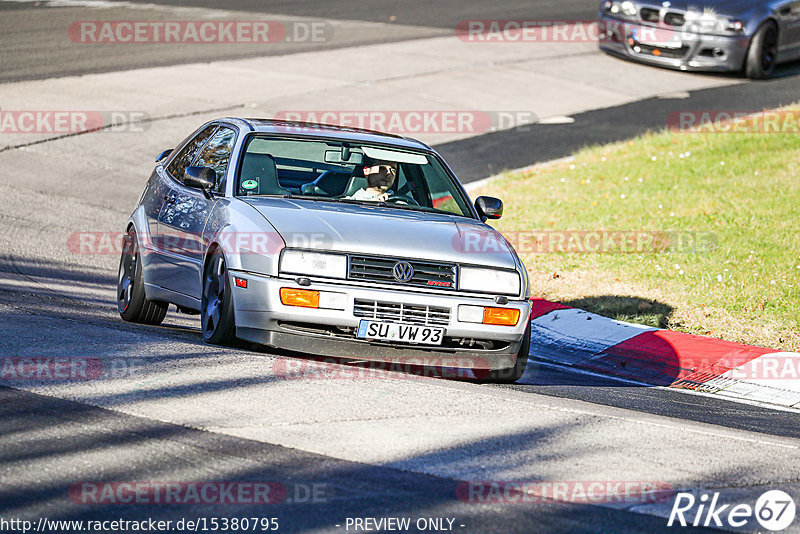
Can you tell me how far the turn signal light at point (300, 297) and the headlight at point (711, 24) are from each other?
14.3 m

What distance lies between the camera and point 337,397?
618cm

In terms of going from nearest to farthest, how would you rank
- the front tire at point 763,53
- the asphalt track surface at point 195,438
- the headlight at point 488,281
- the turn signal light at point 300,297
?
the asphalt track surface at point 195,438, the turn signal light at point 300,297, the headlight at point 488,281, the front tire at point 763,53

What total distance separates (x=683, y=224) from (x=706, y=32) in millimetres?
8384

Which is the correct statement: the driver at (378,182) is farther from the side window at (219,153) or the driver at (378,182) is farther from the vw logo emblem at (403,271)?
the vw logo emblem at (403,271)

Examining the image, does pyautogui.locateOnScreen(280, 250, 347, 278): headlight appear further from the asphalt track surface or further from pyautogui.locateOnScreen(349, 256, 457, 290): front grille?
the asphalt track surface

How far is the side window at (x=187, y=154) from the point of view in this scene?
351 inches

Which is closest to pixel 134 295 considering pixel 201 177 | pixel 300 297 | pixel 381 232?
pixel 201 177

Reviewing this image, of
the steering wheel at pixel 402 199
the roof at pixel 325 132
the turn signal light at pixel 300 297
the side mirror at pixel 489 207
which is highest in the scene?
the roof at pixel 325 132

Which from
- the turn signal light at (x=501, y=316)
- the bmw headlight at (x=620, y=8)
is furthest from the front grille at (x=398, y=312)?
the bmw headlight at (x=620, y=8)

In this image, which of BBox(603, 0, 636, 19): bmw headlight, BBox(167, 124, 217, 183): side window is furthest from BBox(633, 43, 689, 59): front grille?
BBox(167, 124, 217, 183): side window

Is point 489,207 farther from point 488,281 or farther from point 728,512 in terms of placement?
point 728,512

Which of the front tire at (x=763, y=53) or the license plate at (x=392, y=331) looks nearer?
the license plate at (x=392, y=331)

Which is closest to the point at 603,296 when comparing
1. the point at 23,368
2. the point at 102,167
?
the point at 23,368

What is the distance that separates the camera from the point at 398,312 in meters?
6.95
